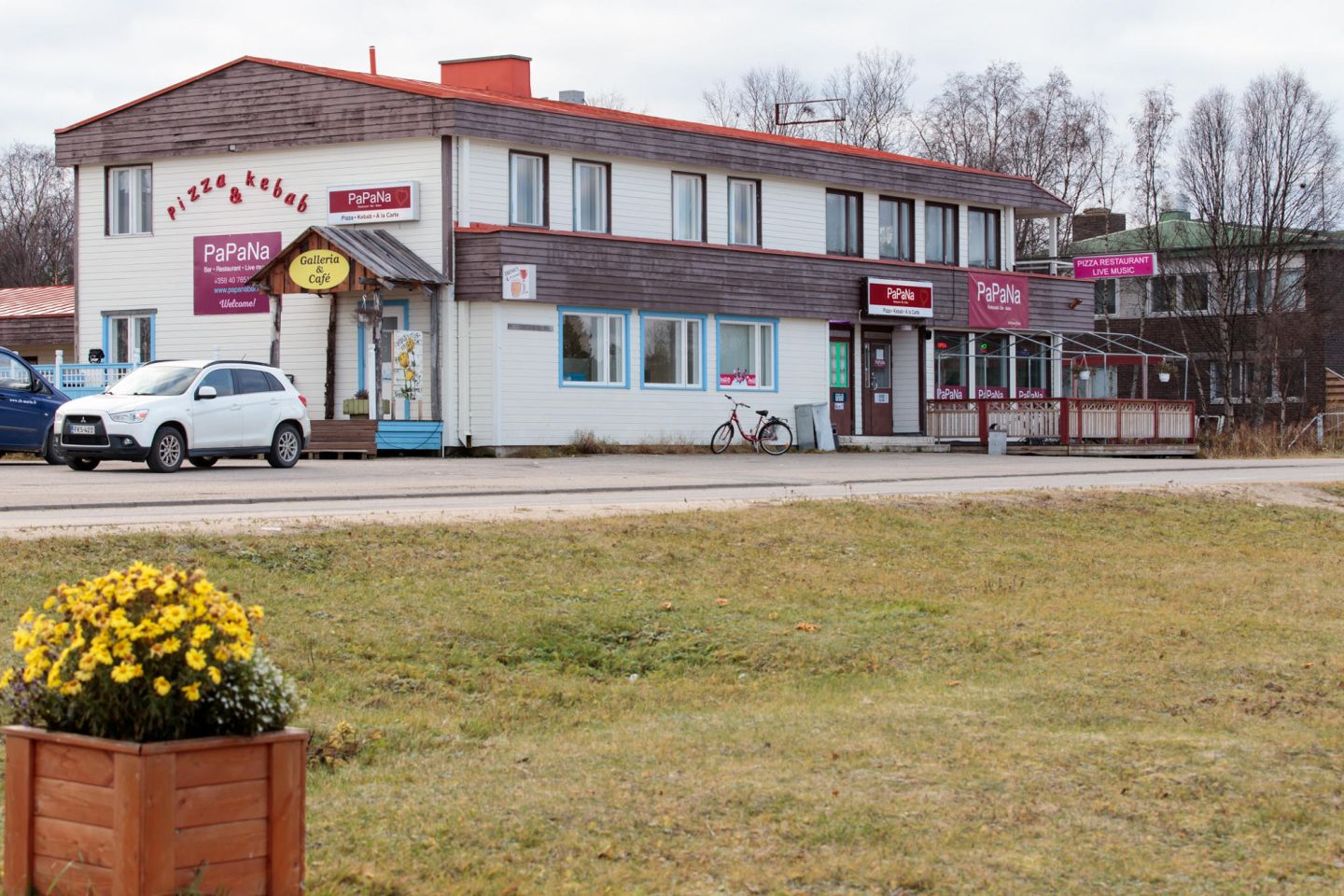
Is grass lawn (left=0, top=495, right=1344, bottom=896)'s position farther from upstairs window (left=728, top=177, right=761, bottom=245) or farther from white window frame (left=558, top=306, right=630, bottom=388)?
upstairs window (left=728, top=177, right=761, bottom=245)

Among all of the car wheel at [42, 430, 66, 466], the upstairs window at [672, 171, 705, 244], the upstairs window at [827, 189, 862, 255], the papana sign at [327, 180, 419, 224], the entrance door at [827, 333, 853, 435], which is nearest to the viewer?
the car wheel at [42, 430, 66, 466]

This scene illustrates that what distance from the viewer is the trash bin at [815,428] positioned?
36.4m

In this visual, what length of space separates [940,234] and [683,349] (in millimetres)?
9843

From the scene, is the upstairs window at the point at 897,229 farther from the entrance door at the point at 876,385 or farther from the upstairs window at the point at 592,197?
the upstairs window at the point at 592,197

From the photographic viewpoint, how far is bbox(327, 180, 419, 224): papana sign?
32594 mm

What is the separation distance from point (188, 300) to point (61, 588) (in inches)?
1225

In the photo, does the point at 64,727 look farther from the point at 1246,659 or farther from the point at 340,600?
the point at 1246,659

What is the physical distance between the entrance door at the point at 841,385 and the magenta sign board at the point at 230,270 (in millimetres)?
13320

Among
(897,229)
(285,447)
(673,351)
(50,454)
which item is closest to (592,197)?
(673,351)

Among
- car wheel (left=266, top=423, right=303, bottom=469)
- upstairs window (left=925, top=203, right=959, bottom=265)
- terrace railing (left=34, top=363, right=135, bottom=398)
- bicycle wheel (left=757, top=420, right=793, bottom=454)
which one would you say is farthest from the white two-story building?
car wheel (left=266, top=423, right=303, bottom=469)

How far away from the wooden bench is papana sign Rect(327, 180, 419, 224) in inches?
192

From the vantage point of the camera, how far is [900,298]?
39.7m

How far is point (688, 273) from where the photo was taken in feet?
116

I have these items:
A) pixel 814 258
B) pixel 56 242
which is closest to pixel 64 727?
pixel 814 258
